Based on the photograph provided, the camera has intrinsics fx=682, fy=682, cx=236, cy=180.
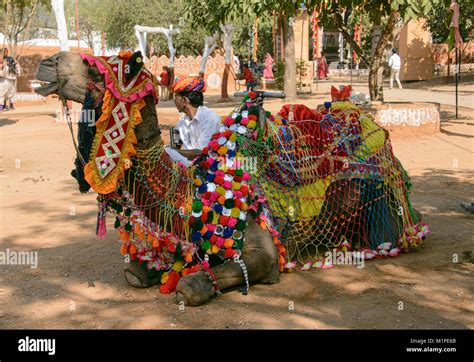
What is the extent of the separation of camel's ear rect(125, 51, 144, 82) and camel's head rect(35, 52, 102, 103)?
0.23 meters

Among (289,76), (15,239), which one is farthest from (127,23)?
(15,239)

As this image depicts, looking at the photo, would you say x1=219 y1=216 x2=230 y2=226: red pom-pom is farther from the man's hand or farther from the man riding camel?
the man riding camel

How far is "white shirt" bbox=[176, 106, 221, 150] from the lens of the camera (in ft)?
20.3

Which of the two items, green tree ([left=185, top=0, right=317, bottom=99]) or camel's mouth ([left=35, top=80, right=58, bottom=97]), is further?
green tree ([left=185, top=0, right=317, bottom=99])

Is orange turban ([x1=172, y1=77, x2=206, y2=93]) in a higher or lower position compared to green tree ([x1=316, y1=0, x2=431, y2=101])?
lower

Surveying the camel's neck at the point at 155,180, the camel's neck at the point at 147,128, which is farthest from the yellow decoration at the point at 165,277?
the camel's neck at the point at 147,128

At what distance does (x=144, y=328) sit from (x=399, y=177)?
10.8ft

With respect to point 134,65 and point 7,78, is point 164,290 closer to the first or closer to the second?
point 134,65

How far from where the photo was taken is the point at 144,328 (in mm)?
4809

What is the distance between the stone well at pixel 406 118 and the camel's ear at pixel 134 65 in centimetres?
978

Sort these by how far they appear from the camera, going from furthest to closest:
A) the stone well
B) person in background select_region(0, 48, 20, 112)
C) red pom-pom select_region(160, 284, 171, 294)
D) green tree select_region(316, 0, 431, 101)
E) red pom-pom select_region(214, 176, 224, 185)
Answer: person in background select_region(0, 48, 20, 112) < the stone well < green tree select_region(316, 0, 431, 101) < red pom-pom select_region(160, 284, 171, 294) < red pom-pom select_region(214, 176, 224, 185)

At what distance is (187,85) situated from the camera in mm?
6246

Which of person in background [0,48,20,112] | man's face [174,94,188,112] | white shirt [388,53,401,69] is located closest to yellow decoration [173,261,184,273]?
man's face [174,94,188,112]

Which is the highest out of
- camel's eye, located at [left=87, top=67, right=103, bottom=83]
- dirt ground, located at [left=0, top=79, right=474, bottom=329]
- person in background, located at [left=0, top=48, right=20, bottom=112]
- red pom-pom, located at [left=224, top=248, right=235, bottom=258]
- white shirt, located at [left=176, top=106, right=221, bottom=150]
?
person in background, located at [left=0, top=48, right=20, bottom=112]
